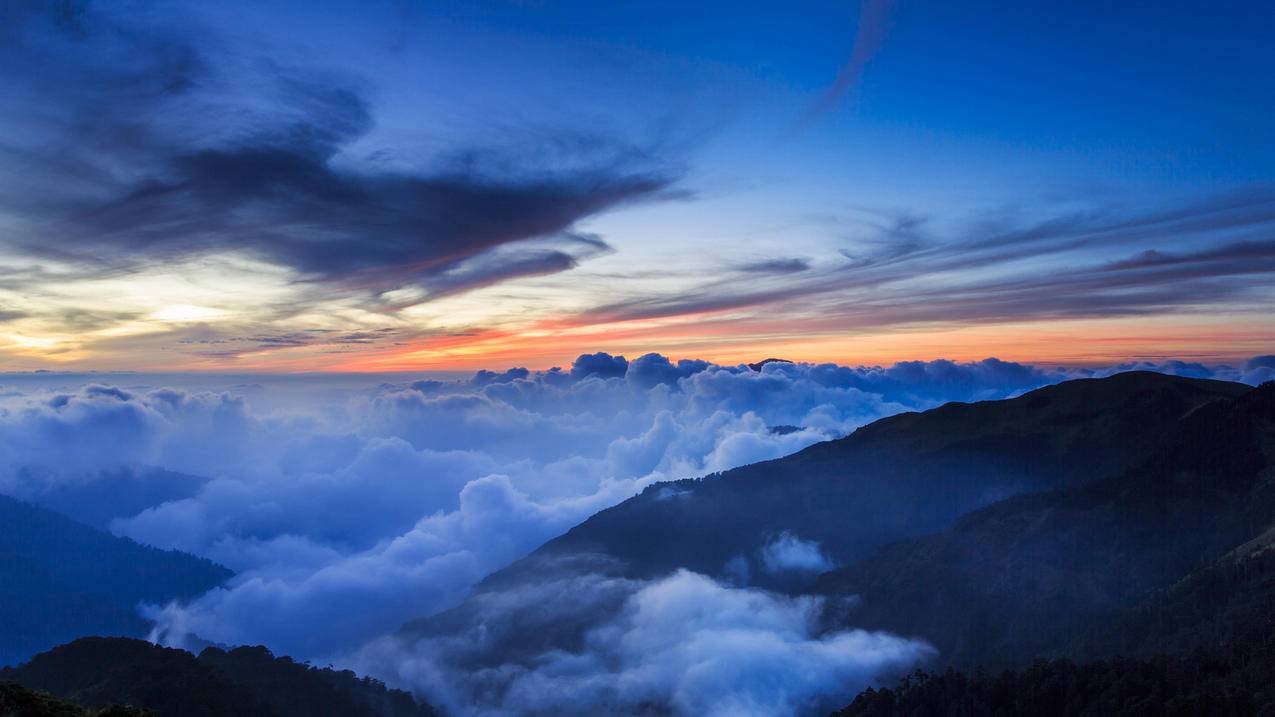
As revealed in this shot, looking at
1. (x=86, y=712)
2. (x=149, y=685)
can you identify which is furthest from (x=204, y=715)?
(x=86, y=712)

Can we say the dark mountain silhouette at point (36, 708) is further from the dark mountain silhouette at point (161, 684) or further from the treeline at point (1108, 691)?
the treeline at point (1108, 691)

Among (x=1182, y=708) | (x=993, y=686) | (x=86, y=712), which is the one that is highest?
(x=86, y=712)

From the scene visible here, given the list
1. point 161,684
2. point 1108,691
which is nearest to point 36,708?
point 161,684

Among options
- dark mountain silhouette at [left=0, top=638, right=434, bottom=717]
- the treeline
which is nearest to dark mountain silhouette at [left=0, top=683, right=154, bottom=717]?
dark mountain silhouette at [left=0, top=638, right=434, bottom=717]

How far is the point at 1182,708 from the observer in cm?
12338

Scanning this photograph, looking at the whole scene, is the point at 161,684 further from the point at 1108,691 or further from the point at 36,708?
the point at 1108,691

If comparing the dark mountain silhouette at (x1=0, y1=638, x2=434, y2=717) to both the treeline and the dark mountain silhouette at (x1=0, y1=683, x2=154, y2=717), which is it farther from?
the treeline

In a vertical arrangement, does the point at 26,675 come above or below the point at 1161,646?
above

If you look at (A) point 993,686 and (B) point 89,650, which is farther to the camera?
(B) point 89,650

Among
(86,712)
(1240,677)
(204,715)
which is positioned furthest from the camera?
(204,715)

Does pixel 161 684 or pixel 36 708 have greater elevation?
pixel 36 708

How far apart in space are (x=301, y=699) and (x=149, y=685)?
135ft

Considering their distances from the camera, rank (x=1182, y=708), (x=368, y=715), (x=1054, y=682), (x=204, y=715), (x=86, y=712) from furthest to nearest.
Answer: (x=368, y=715)
(x=204, y=715)
(x=1054, y=682)
(x=1182, y=708)
(x=86, y=712)

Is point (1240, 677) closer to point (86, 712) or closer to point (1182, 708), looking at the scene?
point (1182, 708)
